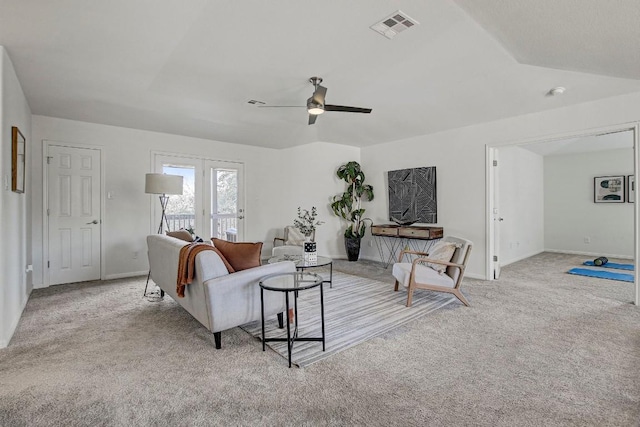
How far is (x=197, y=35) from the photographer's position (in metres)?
2.82

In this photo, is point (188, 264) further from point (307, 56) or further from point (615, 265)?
point (615, 265)

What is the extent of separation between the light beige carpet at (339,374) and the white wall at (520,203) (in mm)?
2856

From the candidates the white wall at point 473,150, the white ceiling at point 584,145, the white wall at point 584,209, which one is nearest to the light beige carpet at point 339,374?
the white wall at point 473,150

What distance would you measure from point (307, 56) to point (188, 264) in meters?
2.32

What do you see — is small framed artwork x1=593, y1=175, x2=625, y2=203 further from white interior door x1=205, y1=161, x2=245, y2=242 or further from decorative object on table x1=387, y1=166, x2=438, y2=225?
white interior door x1=205, y1=161, x2=245, y2=242

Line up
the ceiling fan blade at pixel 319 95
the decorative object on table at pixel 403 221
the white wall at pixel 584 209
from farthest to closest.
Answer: the white wall at pixel 584 209 < the decorative object on table at pixel 403 221 < the ceiling fan blade at pixel 319 95

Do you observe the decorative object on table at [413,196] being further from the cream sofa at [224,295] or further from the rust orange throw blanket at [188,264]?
the rust orange throw blanket at [188,264]

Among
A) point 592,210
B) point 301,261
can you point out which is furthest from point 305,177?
point 592,210

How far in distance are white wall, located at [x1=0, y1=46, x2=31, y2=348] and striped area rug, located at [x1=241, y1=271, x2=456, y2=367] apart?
2.04 meters

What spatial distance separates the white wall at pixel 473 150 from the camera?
388 centimetres

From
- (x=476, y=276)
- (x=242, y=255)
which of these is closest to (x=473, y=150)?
(x=476, y=276)

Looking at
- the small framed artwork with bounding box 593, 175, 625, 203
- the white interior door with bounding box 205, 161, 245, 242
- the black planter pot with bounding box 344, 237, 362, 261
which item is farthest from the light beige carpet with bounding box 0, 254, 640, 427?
the small framed artwork with bounding box 593, 175, 625, 203

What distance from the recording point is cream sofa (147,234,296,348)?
2.51m

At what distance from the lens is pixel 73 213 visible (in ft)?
15.6
